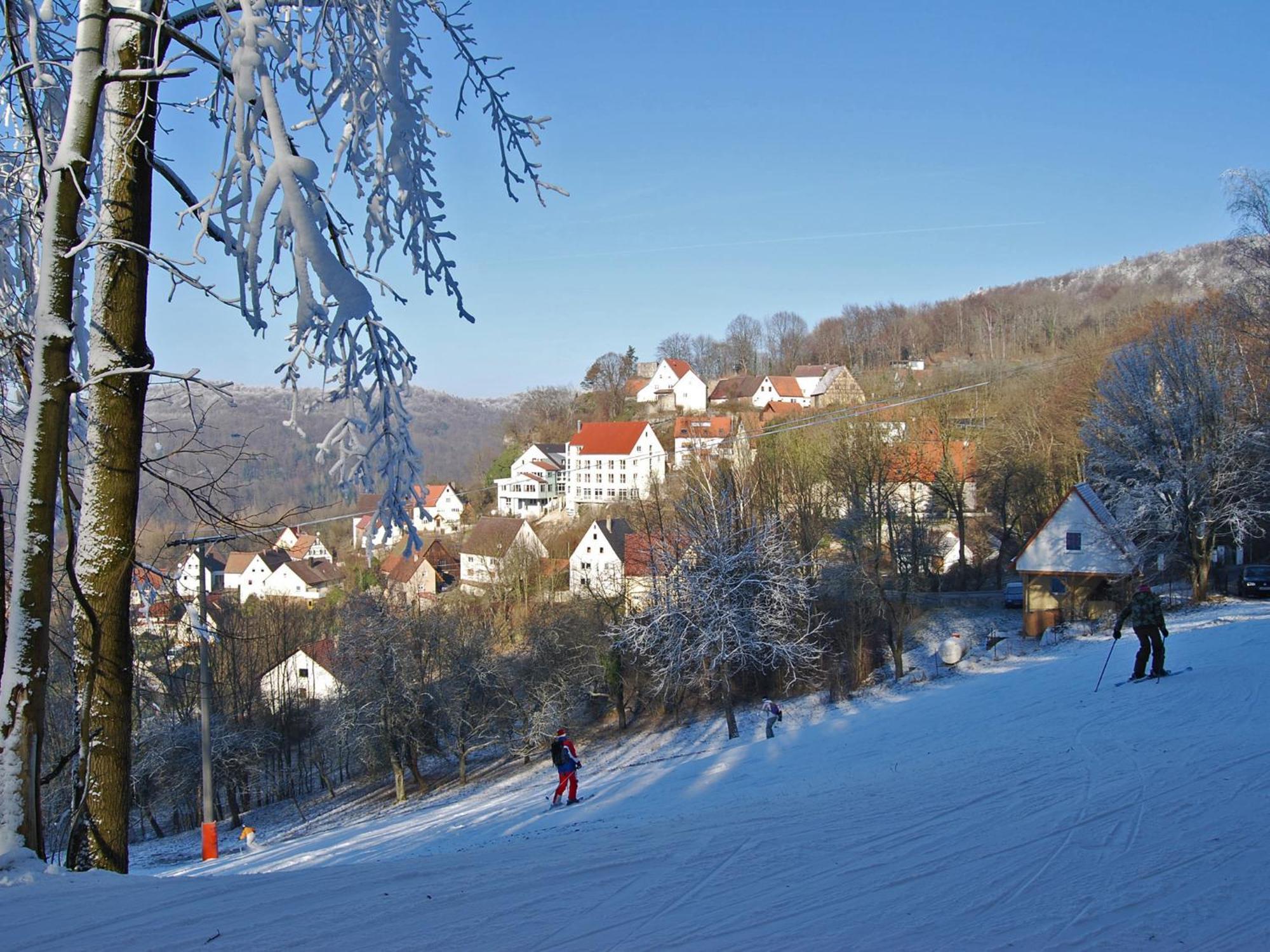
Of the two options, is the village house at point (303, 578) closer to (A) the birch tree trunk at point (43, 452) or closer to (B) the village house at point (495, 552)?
(B) the village house at point (495, 552)

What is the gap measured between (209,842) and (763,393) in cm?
8423

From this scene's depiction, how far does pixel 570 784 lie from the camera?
1377 cm

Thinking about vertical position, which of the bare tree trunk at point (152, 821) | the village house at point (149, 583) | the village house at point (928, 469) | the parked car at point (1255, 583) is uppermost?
the village house at point (928, 469)

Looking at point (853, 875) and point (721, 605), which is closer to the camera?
point (853, 875)

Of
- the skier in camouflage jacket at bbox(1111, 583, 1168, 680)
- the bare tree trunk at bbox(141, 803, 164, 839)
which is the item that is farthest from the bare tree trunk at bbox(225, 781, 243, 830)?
the skier in camouflage jacket at bbox(1111, 583, 1168, 680)

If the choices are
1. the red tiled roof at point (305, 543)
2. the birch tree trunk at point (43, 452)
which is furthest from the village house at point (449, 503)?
the birch tree trunk at point (43, 452)

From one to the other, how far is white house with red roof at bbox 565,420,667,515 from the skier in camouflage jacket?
5913cm

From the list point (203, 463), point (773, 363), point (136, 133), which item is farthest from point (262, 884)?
point (773, 363)

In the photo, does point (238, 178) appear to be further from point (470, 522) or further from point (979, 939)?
point (470, 522)

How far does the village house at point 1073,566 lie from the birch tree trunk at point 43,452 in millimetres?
30624

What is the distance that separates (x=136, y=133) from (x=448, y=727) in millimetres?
29152

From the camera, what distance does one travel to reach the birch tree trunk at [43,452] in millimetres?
4492

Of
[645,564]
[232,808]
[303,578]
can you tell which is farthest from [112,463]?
[303,578]

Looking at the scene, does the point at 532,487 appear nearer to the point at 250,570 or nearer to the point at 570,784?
the point at 250,570
